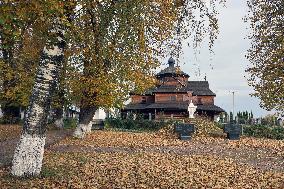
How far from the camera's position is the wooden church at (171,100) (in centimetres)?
5878

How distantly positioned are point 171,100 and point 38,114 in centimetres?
4870

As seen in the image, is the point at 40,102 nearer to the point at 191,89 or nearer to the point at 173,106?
the point at 173,106

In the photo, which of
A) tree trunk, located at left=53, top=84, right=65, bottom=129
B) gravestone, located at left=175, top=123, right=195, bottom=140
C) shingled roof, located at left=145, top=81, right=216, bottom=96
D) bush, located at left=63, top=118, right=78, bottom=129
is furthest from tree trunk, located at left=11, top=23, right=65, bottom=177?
shingled roof, located at left=145, top=81, right=216, bottom=96

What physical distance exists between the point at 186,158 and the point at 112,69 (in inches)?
331

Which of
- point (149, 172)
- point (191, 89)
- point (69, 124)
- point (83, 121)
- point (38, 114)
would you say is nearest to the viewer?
point (38, 114)

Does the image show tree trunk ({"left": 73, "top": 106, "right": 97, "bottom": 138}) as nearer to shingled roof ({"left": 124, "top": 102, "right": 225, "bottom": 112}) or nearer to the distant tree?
the distant tree

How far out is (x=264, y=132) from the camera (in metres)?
38.8

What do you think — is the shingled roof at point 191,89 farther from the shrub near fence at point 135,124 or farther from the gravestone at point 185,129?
the gravestone at point 185,129

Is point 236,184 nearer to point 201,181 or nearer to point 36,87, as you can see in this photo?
point 201,181

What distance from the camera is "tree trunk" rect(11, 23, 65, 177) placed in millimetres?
11430

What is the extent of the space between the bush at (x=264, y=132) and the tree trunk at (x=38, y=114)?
29.7 m

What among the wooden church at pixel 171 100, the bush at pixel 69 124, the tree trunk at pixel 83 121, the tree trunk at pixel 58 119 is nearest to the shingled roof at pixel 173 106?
the wooden church at pixel 171 100

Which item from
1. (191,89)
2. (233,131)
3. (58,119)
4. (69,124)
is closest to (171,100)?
(191,89)

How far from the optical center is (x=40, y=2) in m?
9.95
